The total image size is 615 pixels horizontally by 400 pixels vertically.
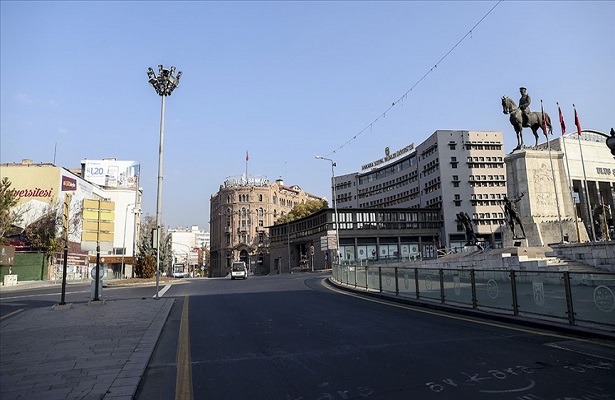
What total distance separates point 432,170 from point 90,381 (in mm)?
80189

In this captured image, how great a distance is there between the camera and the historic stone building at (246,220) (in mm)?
109194

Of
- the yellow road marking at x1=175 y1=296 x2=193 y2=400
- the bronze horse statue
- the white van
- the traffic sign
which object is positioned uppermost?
the bronze horse statue

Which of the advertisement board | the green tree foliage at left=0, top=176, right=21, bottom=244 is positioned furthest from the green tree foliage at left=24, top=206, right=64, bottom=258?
the advertisement board

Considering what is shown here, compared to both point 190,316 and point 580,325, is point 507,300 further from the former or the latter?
point 190,316

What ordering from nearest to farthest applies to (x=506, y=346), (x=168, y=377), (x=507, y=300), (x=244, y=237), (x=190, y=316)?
(x=168, y=377), (x=506, y=346), (x=507, y=300), (x=190, y=316), (x=244, y=237)

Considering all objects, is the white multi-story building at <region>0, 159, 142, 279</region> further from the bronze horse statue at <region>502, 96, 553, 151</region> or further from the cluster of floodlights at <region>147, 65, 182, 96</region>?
the bronze horse statue at <region>502, 96, 553, 151</region>

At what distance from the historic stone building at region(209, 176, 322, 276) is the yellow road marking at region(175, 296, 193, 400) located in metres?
97.8

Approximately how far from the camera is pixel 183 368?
6.43 meters

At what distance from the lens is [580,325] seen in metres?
8.55

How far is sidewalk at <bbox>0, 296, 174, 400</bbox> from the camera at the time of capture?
5312 millimetres

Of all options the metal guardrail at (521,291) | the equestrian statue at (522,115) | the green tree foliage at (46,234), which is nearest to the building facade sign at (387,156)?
the equestrian statue at (522,115)

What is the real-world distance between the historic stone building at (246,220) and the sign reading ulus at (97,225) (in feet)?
294

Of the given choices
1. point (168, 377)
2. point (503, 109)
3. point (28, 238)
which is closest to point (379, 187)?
point (503, 109)

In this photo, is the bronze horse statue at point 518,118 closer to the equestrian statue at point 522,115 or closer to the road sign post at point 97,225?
the equestrian statue at point 522,115
